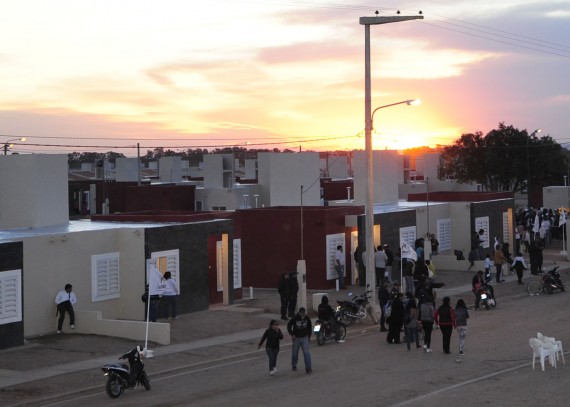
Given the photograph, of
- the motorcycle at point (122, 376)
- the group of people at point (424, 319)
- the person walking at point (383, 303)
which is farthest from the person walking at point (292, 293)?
the motorcycle at point (122, 376)

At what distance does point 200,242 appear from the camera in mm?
31594

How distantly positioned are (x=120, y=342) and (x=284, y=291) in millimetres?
5986

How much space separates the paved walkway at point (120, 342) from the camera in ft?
73.9

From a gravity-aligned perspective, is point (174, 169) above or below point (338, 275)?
above

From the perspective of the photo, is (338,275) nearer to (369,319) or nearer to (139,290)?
(369,319)

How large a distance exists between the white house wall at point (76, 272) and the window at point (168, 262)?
1.94 feet

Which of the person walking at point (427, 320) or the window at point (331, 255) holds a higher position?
the window at point (331, 255)

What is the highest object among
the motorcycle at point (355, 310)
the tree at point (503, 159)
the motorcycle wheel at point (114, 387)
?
the tree at point (503, 159)

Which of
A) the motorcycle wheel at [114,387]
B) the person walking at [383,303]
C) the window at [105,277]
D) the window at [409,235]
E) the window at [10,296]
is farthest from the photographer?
the window at [409,235]

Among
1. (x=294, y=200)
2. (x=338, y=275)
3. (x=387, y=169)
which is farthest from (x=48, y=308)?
(x=387, y=169)

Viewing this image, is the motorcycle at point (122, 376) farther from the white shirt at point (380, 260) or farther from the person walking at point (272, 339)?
the white shirt at point (380, 260)

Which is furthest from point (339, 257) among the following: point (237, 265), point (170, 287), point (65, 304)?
point (65, 304)

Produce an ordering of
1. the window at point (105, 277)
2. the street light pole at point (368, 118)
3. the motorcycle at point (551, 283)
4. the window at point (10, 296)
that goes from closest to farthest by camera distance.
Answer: the window at point (10, 296) < the window at point (105, 277) < the street light pole at point (368, 118) < the motorcycle at point (551, 283)

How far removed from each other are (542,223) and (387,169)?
11234 mm
